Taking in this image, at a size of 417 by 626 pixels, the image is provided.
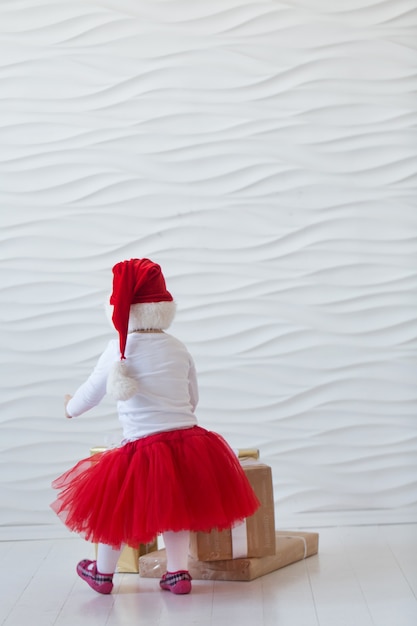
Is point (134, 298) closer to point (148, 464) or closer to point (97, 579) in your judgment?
point (148, 464)

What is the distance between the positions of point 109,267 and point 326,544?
4.78 feet

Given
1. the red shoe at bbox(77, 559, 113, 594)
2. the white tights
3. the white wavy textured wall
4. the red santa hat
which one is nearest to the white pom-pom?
the red santa hat

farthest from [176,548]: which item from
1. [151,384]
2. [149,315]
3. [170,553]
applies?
[149,315]

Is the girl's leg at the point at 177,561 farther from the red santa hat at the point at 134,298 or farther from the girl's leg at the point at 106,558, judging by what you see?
the red santa hat at the point at 134,298

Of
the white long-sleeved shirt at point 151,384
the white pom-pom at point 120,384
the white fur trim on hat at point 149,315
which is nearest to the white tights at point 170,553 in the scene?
the white long-sleeved shirt at point 151,384

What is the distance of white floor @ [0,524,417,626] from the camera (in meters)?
2.69

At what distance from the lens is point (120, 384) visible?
2.91m

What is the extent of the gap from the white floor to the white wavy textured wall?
0.52 metres

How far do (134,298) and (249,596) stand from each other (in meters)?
1.01

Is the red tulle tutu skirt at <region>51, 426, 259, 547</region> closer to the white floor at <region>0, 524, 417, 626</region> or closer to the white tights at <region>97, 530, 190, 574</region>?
the white tights at <region>97, 530, 190, 574</region>

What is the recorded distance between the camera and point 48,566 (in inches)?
137

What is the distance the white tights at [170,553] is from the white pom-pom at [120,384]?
1.50 ft

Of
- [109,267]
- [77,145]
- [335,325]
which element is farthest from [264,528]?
[77,145]

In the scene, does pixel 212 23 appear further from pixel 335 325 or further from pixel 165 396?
pixel 165 396
